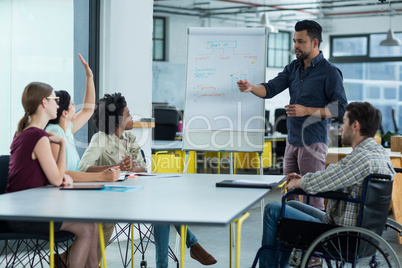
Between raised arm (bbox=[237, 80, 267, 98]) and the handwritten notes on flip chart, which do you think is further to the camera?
the handwritten notes on flip chart

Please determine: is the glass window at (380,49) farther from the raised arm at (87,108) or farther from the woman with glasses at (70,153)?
the woman with glasses at (70,153)

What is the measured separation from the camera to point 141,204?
2471mm

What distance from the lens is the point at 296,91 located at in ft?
13.9

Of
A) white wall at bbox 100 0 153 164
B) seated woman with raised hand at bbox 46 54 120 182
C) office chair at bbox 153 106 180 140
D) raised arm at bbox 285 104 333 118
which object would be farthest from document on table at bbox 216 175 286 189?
office chair at bbox 153 106 180 140

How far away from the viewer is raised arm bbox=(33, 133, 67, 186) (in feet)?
9.33

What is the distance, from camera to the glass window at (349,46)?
16250 millimetres

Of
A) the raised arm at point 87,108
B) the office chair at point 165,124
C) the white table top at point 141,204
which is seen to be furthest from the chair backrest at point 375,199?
the office chair at point 165,124

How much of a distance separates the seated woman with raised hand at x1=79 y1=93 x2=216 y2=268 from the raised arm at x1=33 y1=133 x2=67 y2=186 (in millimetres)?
618

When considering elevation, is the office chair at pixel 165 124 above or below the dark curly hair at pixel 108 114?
below

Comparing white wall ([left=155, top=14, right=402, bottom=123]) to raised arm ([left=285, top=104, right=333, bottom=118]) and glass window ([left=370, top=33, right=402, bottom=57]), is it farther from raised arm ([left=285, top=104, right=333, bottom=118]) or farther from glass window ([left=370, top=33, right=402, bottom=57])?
raised arm ([left=285, top=104, right=333, bottom=118])

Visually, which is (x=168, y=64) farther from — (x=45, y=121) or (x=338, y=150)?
(x=45, y=121)

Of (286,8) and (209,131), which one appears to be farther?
(286,8)

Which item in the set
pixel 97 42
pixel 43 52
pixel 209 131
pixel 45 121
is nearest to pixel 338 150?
pixel 209 131

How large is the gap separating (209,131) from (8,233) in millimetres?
2146
